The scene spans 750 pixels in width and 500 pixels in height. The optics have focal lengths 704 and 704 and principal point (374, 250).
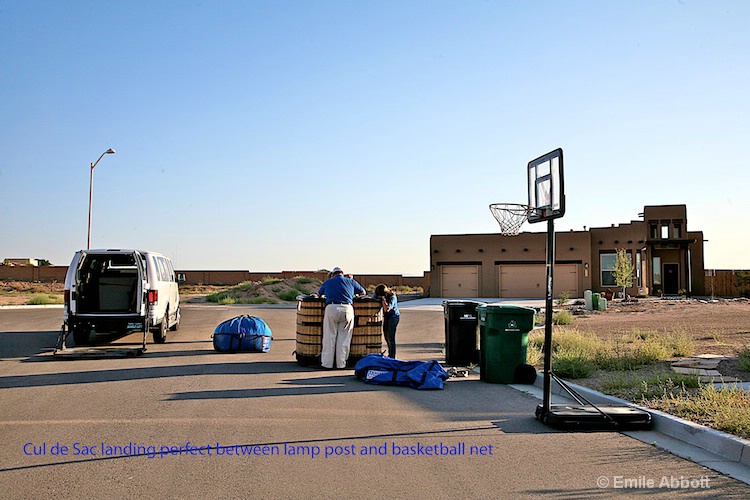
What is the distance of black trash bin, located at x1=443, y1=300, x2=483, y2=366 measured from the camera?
1348 cm

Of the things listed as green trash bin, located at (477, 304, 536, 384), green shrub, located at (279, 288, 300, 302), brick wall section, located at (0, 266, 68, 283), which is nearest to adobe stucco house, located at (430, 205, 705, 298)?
green shrub, located at (279, 288, 300, 302)

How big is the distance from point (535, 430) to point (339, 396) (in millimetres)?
3153

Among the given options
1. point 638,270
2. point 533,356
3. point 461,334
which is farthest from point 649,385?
point 638,270

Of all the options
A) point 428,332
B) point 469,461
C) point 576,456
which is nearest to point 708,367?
point 576,456

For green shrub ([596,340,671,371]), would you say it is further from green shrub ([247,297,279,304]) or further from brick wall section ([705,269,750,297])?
brick wall section ([705,269,750,297])

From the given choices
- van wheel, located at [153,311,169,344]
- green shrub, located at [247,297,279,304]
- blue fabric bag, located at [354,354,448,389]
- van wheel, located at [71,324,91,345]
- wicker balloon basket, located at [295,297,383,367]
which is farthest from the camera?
green shrub, located at [247,297,279,304]

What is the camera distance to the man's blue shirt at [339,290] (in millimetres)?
12852

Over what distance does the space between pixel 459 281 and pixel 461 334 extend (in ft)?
115

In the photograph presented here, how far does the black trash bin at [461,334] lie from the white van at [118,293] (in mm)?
6697

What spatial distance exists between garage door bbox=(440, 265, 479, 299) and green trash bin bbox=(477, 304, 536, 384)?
36.7 meters

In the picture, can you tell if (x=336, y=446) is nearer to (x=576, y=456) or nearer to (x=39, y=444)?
(x=576, y=456)

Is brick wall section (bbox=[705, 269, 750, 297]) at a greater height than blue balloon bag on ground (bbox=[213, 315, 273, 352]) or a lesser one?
greater

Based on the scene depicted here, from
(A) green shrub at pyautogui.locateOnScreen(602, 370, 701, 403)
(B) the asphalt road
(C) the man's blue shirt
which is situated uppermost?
(C) the man's blue shirt

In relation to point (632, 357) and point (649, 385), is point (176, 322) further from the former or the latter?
point (649, 385)
